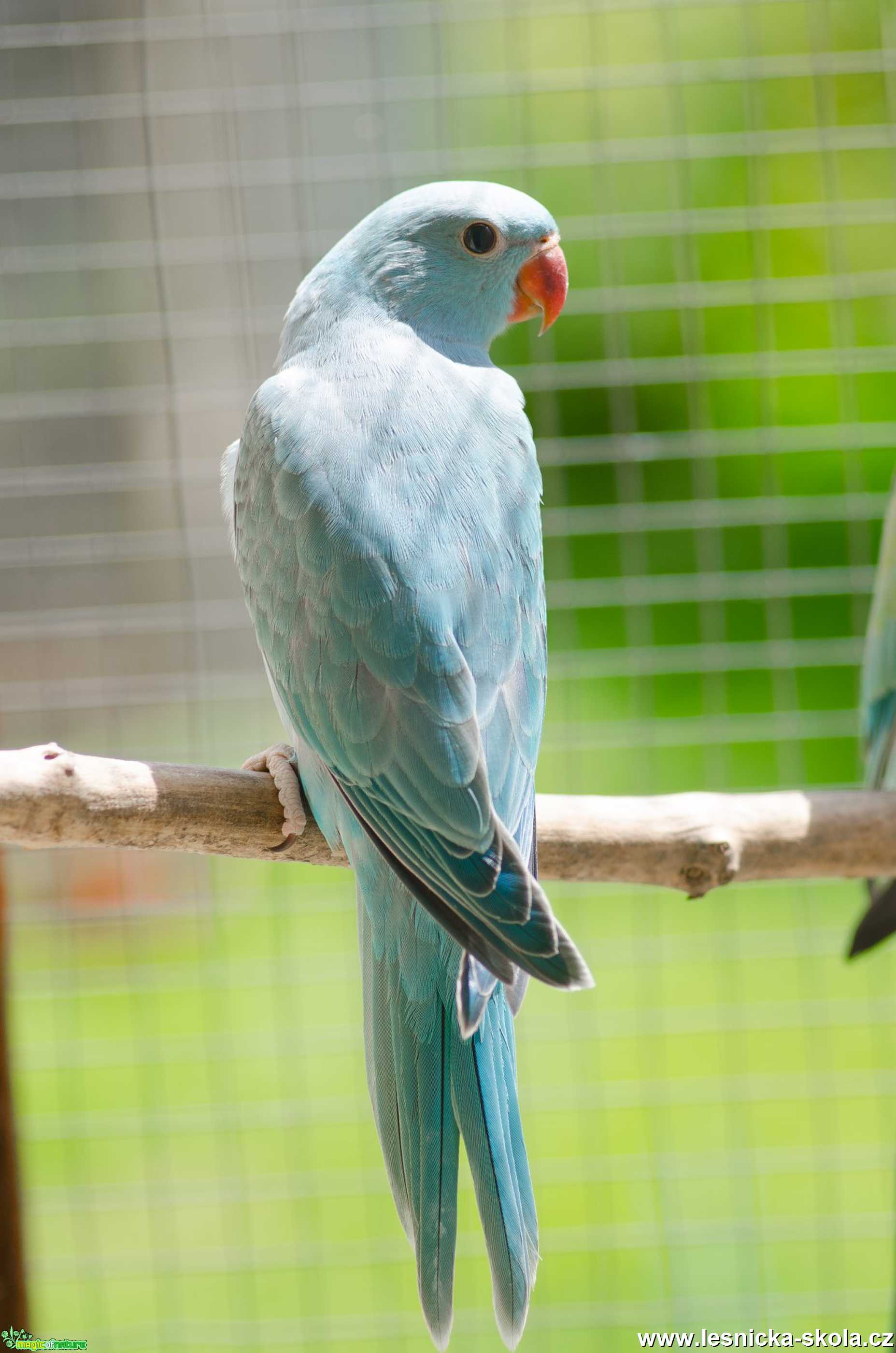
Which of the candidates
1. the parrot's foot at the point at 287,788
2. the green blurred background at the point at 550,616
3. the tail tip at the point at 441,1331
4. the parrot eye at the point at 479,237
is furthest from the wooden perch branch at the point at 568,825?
the green blurred background at the point at 550,616

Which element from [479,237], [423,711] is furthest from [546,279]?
[423,711]

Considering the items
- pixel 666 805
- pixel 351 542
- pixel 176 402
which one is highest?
pixel 176 402

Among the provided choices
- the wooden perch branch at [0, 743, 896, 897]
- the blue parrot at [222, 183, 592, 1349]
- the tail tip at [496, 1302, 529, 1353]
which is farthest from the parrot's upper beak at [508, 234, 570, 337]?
the tail tip at [496, 1302, 529, 1353]

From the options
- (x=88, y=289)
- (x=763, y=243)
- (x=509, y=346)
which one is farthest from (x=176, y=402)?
(x=763, y=243)

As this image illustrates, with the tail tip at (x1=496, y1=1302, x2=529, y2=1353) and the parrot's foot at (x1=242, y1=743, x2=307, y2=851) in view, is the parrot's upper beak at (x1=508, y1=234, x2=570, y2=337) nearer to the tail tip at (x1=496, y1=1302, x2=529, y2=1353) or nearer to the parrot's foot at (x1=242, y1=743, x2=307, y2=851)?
the parrot's foot at (x1=242, y1=743, x2=307, y2=851)

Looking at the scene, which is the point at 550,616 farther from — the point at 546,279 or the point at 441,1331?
the point at 441,1331

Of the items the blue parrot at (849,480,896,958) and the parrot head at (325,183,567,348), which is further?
the blue parrot at (849,480,896,958)

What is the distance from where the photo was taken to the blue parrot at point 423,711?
76 cm

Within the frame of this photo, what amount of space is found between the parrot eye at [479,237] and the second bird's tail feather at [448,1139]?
1.93 ft

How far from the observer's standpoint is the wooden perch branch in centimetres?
86

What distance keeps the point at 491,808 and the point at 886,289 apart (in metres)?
1.30

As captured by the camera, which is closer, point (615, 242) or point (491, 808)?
point (491, 808)

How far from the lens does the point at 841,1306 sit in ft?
5.09

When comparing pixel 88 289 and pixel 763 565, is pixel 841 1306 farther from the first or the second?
pixel 88 289
